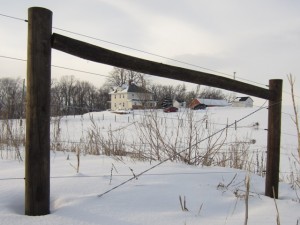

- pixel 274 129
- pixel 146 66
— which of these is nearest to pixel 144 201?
pixel 146 66

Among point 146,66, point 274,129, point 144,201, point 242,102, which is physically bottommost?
point 144,201

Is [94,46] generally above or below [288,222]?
above

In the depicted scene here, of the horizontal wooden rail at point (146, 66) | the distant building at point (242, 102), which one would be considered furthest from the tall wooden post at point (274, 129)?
the distant building at point (242, 102)

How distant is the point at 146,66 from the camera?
8.23 feet

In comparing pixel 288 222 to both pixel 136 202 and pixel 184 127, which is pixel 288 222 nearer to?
pixel 136 202

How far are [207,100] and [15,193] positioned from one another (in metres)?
73.4

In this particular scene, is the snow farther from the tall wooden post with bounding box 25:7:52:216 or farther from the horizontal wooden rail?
the horizontal wooden rail

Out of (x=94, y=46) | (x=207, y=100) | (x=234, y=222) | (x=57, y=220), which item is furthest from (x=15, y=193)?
(x=207, y=100)

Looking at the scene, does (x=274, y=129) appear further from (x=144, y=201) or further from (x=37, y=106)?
(x=37, y=106)

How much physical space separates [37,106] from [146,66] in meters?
0.85

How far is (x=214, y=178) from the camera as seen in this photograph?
3.53 meters

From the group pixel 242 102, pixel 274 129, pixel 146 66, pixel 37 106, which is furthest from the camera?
pixel 242 102

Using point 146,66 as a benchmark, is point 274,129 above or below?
below

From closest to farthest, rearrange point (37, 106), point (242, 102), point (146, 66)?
1. point (37, 106)
2. point (146, 66)
3. point (242, 102)
